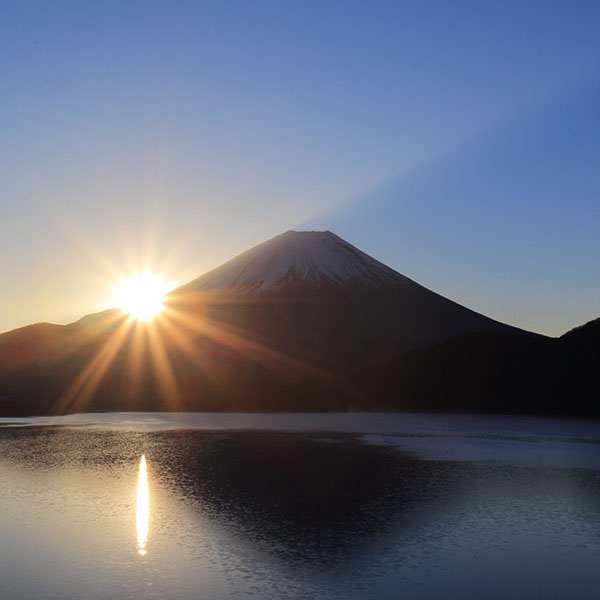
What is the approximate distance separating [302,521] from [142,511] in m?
6.03

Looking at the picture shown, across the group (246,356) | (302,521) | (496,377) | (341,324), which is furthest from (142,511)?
(341,324)

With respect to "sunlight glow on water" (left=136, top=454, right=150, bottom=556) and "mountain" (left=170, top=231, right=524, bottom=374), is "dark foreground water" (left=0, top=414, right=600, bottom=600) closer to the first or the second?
"sunlight glow on water" (left=136, top=454, right=150, bottom=556)

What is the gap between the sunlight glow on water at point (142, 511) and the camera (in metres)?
21.1

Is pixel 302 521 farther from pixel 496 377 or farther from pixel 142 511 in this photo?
pixel 496 377

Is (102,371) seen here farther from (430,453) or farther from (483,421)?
(430,453)

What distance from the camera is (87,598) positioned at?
51.8 ft

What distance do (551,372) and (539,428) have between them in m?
50.6

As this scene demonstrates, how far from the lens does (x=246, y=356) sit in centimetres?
15300

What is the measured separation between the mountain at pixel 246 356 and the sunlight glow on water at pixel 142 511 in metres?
70.9

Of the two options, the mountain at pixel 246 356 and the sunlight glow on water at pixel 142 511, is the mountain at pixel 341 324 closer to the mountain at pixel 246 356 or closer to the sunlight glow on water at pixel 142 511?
the mountain at pixel 246 356

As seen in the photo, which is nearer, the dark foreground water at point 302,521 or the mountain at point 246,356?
the dark foreground water at point 302,521

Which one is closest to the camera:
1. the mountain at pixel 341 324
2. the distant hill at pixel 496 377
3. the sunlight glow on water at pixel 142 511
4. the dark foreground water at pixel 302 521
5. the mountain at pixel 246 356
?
the dark foreground water at pixel 302 521

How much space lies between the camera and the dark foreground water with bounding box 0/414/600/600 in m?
17.2

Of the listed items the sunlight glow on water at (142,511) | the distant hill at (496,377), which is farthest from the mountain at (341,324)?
the sunlight glow on water at (142,511)
